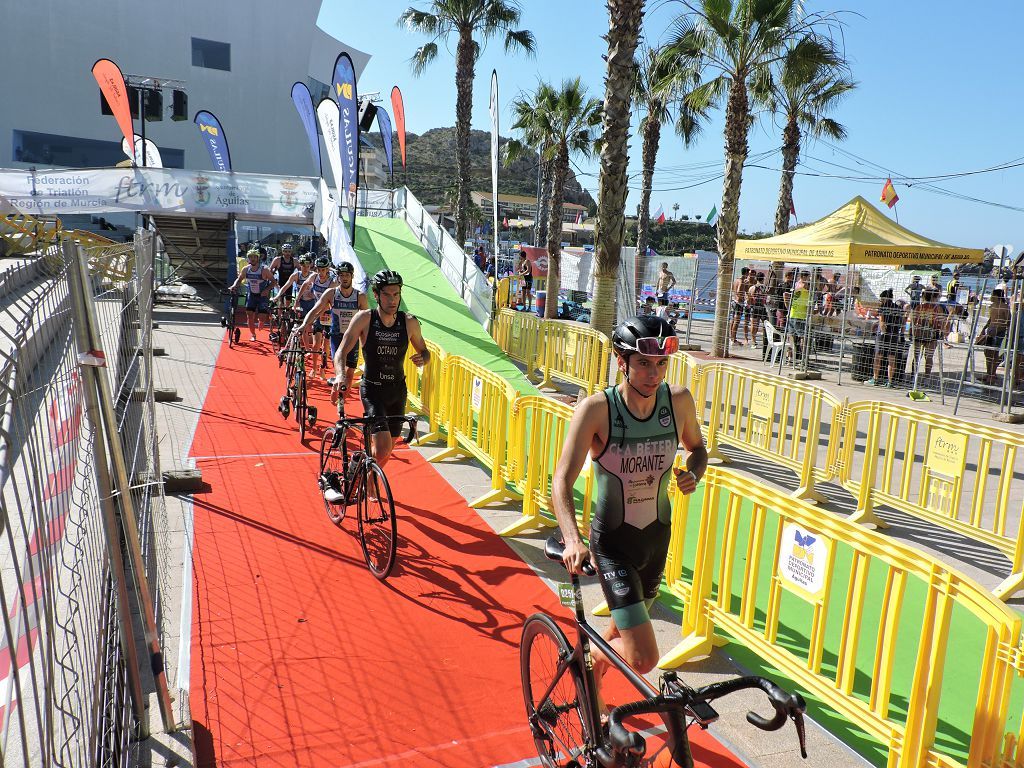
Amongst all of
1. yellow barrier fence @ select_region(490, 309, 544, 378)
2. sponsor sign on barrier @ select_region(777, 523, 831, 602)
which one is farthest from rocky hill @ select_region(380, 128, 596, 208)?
sponsor sign on barrier @ select_region(777, 523, 831, 602)

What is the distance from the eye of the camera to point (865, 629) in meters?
5.26

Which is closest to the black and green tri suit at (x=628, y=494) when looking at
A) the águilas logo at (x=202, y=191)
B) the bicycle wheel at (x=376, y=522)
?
the bicycle wheel at (x=376, y=522)

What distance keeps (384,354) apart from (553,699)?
3.86m

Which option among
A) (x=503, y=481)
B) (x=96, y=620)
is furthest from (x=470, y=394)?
(x=96, y=620)

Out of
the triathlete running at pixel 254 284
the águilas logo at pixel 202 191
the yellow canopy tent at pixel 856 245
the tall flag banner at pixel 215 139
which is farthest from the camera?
the tall flag banner at pixel 215 139

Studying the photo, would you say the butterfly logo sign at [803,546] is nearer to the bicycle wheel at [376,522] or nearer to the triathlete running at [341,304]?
the bicycle wheel at [376,522]

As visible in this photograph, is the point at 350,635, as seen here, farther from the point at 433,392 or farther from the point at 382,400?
the point at 433,392

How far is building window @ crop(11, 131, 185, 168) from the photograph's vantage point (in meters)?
44.1

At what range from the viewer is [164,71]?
4816 centimetres

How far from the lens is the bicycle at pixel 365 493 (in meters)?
5.68

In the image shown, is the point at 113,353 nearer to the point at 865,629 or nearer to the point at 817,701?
the point at 817,701

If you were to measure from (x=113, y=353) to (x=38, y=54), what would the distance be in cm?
4989

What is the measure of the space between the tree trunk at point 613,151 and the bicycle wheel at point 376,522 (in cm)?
825

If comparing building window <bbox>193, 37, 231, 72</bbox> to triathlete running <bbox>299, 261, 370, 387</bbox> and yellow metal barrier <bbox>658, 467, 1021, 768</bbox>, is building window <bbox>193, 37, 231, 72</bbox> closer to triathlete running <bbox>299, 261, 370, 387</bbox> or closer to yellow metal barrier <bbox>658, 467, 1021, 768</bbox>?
triathlete running <bbox>299, 261, 370, 387</bbox>
